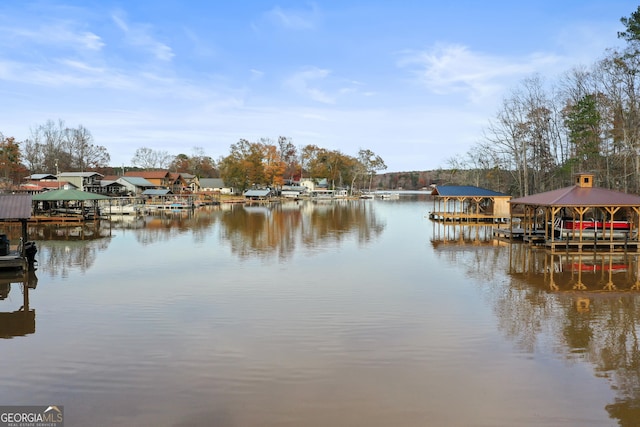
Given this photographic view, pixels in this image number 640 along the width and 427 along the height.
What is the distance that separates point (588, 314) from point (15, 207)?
19.0 metres

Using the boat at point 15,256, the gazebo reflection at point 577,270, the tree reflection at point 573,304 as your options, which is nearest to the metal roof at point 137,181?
the boat at point 15,256

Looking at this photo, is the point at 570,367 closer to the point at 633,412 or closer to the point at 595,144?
the point at 633,412

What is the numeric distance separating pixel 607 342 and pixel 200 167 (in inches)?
4859

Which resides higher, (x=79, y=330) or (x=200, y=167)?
(x=200, y=167)

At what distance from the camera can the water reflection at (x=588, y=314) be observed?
8132mm

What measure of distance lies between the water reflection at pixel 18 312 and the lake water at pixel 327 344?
0.27 feet

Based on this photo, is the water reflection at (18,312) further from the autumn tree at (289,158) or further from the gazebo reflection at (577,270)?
the autumn tree at (289,158)

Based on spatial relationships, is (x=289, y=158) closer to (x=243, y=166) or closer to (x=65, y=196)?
(x=243, y=166)

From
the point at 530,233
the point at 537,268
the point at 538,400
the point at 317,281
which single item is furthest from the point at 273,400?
the point at 530,233

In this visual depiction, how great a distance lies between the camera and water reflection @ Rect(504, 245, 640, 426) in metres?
8.13

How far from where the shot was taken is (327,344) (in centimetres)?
966

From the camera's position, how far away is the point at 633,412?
22.2ft

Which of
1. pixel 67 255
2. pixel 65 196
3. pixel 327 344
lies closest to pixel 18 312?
pixel 327 344

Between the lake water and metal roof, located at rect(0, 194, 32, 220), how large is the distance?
7.42ft
